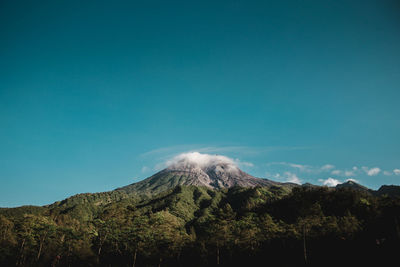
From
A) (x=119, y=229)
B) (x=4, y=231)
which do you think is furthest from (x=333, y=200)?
(x=4, y=231)

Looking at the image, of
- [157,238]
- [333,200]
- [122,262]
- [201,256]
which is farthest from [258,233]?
[333,200]

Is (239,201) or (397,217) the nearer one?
(397,217)

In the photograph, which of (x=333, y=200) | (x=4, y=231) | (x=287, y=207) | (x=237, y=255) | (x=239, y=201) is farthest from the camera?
(x=239, y=201)

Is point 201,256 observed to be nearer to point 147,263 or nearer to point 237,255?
point 237,255

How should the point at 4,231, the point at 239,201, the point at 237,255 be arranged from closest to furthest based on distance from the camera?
the point at 237,255 < the point at 4,231 < the point at 239,201

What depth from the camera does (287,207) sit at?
107562 mm

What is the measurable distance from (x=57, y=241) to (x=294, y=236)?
4716 centimetres

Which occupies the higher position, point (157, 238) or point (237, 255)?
point (157, 238)

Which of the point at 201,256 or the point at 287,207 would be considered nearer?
the point at 201,256

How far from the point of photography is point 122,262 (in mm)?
48406

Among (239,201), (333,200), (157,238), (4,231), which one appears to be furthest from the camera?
(239,201)

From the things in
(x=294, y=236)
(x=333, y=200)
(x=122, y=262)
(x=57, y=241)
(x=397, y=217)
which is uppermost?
(x=333, y=200)

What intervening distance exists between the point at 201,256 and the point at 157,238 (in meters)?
13.4

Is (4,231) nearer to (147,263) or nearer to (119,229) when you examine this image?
(119,229)
